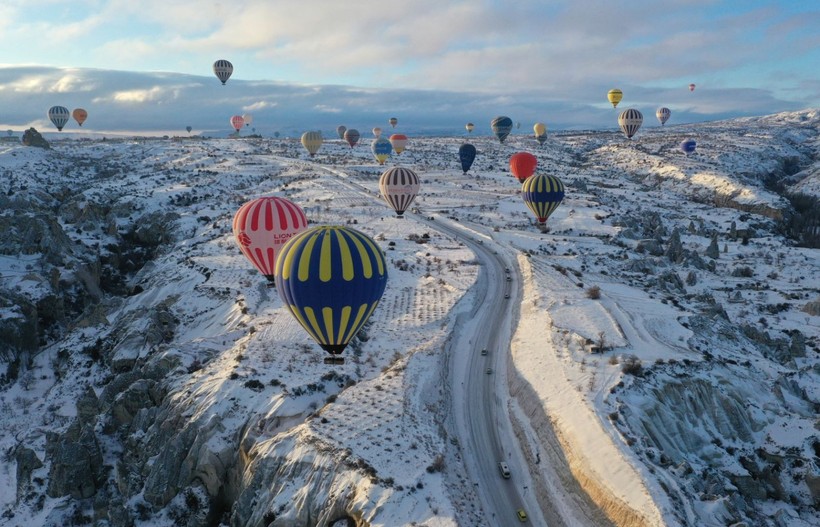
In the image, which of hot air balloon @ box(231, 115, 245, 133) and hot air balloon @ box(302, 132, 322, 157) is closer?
hot air balloon @ box(302, 132, 322, 157)

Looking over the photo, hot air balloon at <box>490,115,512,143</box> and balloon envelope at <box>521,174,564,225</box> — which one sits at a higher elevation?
hot air balloon at <box>490,115,512,143</box>

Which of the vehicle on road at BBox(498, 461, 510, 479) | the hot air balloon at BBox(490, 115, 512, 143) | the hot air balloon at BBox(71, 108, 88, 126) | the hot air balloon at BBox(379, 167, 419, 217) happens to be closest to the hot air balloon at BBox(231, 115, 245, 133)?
the hot air balloon at BBox(71, 108, 88, 126)

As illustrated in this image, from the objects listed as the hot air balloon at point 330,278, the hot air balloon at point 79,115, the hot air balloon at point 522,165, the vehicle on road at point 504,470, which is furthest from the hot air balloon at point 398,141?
the vehicle on road at point 504,470

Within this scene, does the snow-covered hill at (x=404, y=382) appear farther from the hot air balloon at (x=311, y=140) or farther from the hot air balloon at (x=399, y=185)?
the hot air balloon at (x=311, y=140)

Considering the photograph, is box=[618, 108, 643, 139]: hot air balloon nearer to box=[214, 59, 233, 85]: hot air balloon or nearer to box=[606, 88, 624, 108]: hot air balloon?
box=[606, 88, 624, 108]: hot air balloon

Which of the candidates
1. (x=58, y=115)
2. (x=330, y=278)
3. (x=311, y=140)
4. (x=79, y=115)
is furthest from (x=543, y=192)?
(x=79, y=115)

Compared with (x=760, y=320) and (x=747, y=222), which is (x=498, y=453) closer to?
(x=760, y=320)

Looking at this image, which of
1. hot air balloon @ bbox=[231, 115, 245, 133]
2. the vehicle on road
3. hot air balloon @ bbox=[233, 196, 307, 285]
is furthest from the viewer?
hot air balloon @ bbox=[231, 115, 245, 133]
